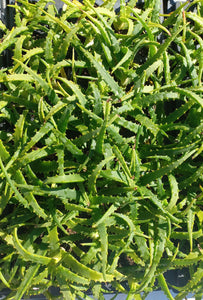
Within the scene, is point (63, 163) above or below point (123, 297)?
above

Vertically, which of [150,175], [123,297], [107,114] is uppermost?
[107,114]

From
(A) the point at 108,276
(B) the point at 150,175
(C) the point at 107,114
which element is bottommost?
(A) the point at 108,276

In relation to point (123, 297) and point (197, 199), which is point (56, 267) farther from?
point (123, 297)

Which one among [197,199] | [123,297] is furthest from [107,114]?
[123,297]

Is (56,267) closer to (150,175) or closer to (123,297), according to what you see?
(150,175)

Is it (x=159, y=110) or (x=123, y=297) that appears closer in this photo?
(x=159, y=110)

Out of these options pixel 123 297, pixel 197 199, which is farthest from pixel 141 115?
pixel 123 297
